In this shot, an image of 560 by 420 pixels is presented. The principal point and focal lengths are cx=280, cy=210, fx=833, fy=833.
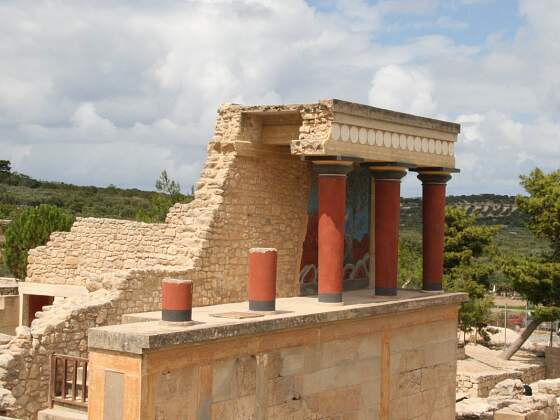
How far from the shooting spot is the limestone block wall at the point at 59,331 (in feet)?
35.1

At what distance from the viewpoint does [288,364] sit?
35.4 feet

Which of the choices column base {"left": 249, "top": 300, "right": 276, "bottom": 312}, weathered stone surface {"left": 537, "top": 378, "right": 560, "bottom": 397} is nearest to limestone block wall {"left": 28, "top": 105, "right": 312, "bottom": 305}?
column base {"left": 249, "top": 300, "right": 276, "bottom": 312}

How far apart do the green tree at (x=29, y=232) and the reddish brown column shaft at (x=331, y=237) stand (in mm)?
15026

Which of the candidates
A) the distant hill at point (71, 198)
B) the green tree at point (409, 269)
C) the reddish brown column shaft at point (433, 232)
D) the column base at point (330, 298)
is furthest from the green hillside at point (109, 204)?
the column base at point (330, 298)

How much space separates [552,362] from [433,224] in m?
14.3

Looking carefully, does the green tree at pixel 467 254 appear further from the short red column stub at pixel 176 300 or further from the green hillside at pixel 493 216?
the green hillside at pixel 493 216

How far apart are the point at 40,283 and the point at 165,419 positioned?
314 inches

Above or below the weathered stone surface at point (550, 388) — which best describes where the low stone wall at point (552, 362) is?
below

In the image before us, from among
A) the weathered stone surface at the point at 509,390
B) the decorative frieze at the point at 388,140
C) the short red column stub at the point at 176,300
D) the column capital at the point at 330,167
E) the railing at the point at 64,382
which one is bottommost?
the weathered stone surface at the point at 509,390

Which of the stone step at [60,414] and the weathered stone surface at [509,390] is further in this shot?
the weathered stone surface at [509,390]

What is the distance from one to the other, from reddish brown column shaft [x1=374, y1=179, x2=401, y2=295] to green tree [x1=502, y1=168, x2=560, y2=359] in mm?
15487

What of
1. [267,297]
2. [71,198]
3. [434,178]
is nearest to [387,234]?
[434,178]

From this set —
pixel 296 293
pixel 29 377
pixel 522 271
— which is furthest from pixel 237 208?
pixel 522 271

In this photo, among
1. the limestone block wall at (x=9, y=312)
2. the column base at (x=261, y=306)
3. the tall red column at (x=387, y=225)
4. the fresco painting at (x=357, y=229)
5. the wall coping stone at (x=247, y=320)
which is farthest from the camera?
the limestone block wall at (x=9, y=312)
